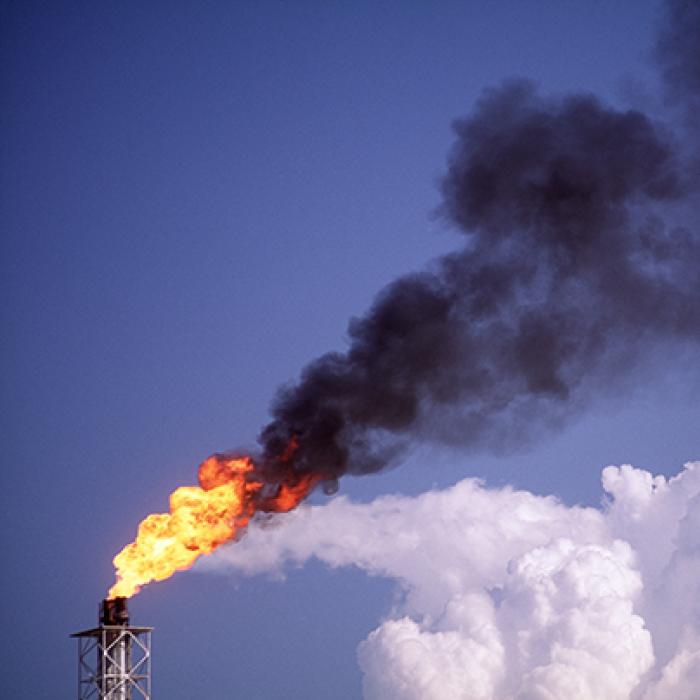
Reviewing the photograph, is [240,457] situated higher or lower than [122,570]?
higher

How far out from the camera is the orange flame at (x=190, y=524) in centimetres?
5597

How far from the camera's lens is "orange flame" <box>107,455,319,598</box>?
2203 inches

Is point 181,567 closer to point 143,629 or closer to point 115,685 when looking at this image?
point 143,629

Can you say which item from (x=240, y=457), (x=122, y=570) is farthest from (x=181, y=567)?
(x=240, y=457)

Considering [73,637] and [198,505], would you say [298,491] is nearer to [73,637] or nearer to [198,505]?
[198,505]

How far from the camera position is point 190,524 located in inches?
2211

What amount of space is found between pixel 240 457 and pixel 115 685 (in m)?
17.2

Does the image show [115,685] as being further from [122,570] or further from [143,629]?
[122,570]

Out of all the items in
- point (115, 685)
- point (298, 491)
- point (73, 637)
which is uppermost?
point (298, 491)

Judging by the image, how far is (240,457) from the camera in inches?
2211

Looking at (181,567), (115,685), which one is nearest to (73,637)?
(115,685)

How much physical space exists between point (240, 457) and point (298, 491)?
4.61 meters

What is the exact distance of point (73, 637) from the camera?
57.3 metres

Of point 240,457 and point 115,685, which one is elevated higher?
point 240,457
